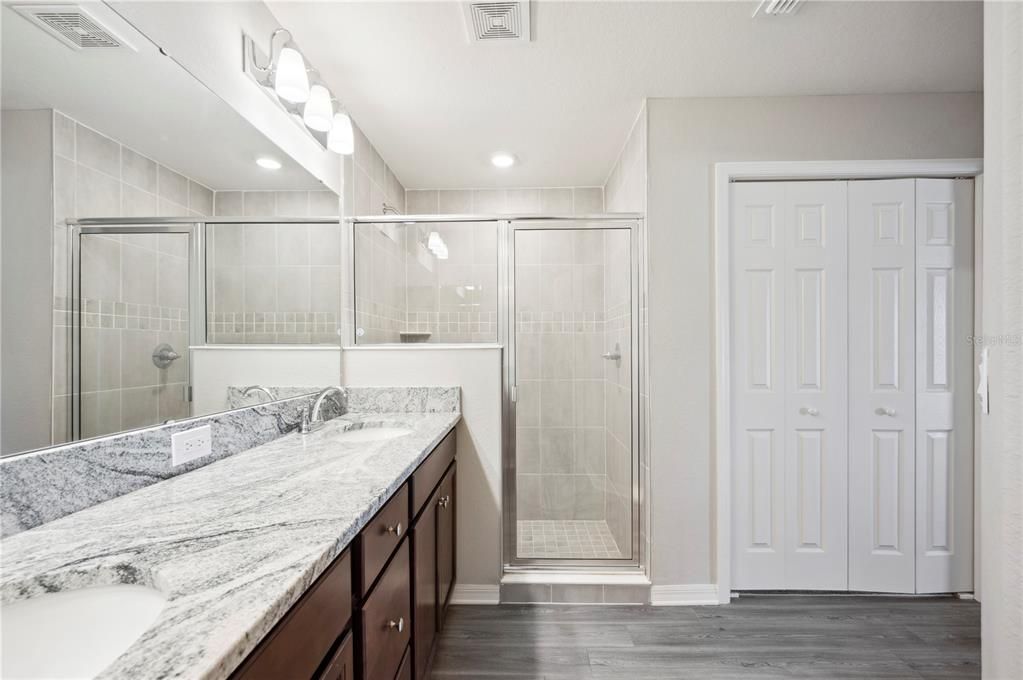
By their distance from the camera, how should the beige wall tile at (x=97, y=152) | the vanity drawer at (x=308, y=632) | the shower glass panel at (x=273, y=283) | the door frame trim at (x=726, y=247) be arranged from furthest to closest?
1. the door frame trim at (x=726, y=247)
2. the shower glass panel at (x=273, y=283)
3. the beige wall tile at (x=97, y=152)
4. the vanity drawer at (x=308, y=632)

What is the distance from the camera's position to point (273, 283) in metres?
1.76

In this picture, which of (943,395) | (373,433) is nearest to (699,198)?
(943,395)

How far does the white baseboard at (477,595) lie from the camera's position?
7.33 ft


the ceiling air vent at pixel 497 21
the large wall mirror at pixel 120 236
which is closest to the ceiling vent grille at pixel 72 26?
the large wall mirror at pixel 120 236

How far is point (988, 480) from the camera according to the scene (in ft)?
3.34

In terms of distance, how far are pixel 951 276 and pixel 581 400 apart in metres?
1.90

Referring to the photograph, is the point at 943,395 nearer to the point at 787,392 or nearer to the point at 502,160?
the point at 787,392

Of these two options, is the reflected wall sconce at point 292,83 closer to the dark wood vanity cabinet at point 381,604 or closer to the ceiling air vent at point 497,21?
the ceiling air vent at point 497,21

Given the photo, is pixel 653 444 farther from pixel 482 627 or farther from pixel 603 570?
pixel 482 627

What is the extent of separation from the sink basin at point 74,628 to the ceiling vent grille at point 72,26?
3.34 ft

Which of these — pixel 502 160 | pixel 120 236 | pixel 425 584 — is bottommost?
pixel 425 584

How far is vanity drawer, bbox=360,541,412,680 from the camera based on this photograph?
101 centimetres

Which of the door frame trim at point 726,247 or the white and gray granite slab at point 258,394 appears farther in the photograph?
the door frame trim at point 726,247

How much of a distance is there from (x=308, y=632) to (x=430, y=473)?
0.94 metres
